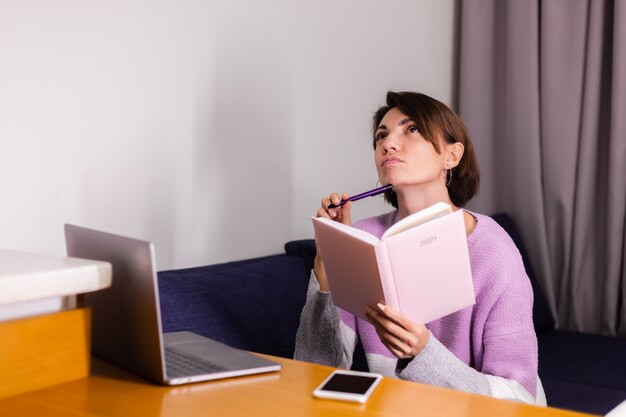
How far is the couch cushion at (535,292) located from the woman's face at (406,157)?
116cm

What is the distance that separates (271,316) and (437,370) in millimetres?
584

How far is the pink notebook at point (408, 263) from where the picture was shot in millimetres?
1287

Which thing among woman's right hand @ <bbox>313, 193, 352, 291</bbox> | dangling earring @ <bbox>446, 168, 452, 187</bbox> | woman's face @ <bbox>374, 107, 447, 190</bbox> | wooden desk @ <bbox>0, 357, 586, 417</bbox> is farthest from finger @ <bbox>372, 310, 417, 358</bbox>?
dangling earring @ <bbox>446, 168, 452, 187</bbox>

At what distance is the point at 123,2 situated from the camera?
1822 millimetres

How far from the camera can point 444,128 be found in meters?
1.79

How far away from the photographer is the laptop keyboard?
113 cm

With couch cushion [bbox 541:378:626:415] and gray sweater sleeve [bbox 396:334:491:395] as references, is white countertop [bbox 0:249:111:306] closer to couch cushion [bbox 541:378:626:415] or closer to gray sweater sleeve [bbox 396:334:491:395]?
gray sweater sleeve [bbox 396:334:491:395]

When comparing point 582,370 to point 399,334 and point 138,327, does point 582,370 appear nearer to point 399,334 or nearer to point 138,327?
point 399,334

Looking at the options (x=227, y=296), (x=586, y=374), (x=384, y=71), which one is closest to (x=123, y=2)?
(x=227, y=296)

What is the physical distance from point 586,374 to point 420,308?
1162 millimetres

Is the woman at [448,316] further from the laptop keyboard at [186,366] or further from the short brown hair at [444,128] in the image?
the laptop keyboard at [186,366]

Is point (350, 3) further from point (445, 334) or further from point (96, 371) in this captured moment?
point (96, 371)

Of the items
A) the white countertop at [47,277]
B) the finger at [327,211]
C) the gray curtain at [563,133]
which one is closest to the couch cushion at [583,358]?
the gray curtain at [563,133]

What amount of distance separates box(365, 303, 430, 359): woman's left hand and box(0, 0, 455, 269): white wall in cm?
74
